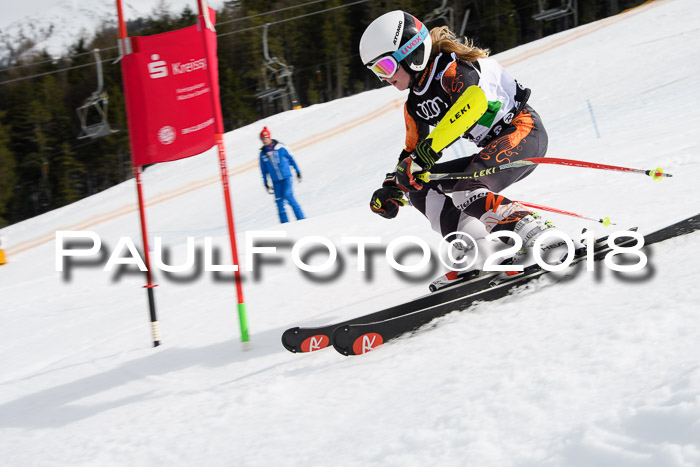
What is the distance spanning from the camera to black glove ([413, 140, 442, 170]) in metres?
3.12

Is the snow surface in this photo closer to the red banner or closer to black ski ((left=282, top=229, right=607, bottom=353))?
black ski ((left=282, top=229, right=607, bottom=353))

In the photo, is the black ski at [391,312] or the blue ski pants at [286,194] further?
the blue ski pants at [286,194]

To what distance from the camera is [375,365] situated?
8.95 ft

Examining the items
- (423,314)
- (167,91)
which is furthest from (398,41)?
(167,91)

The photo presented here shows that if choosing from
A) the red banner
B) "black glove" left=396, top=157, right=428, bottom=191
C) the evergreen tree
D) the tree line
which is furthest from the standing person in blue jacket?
the evergreen tree

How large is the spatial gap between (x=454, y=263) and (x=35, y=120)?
45.1 m

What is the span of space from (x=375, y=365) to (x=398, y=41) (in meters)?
1.62

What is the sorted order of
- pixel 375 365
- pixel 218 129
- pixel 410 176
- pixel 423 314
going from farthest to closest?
pixel 218 129, pixel 410 176, pixel 423 314, pixel 375 365

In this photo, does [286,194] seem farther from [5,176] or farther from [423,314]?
[5,176]

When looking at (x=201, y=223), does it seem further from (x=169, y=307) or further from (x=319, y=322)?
(x=319, y=322)

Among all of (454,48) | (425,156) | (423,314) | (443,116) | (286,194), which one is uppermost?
(286,194)

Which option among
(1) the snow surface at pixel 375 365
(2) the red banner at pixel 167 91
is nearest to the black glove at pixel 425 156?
(1) the snow surface at pixel 375 365

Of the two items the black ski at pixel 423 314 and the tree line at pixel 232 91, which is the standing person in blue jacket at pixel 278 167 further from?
the tree line at pixel 232 91

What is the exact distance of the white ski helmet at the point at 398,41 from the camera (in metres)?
3.11
